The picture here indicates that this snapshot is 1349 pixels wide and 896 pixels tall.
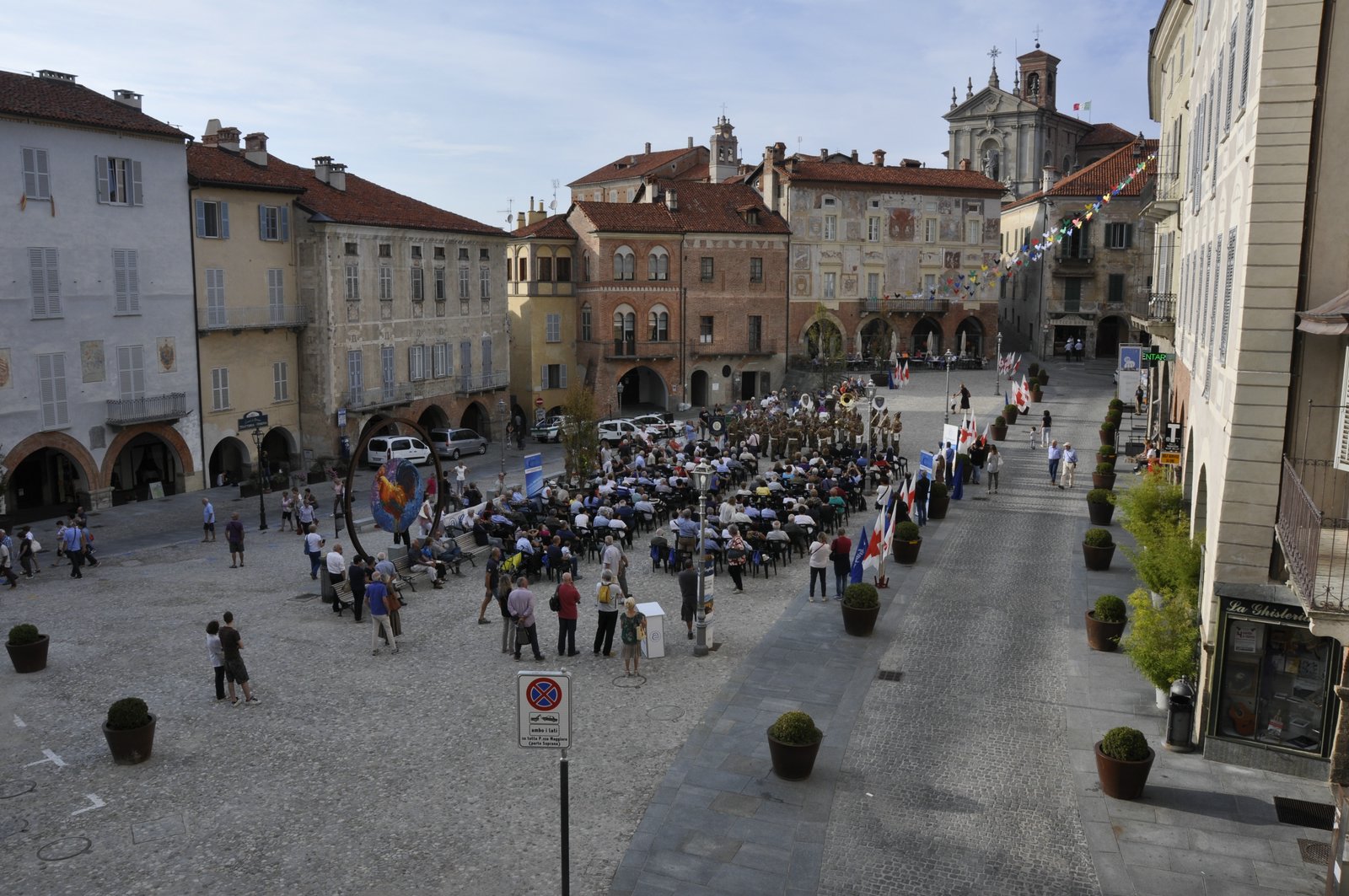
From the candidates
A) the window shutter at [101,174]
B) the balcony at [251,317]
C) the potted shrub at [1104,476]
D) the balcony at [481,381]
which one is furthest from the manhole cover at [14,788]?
the balcony at [481,381]

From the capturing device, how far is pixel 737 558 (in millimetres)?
22781

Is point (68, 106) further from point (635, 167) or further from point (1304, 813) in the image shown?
point (635, 167)

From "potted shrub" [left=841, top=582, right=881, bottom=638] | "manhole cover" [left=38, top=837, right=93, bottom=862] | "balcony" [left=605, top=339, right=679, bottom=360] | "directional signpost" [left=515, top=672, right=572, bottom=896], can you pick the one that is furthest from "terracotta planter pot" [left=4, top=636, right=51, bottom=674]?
"balcony" [left=605, top=339, right=679, bottom=360]

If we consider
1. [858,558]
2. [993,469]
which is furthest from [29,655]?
[993,469]

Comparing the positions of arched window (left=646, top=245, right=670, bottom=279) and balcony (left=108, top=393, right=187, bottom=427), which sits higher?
arched window (left=646, top=245, right=670, bottom=279)

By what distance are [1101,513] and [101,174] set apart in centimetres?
3098

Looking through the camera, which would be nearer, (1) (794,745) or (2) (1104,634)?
(1) (794,745)

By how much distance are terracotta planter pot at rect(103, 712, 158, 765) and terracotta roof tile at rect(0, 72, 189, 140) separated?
23806 mm

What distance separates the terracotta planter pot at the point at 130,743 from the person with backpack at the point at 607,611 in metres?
6.85

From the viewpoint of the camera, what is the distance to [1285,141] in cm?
1221

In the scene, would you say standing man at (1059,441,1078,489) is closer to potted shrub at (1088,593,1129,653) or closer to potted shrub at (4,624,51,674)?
potted shrub at (1088,593,1129,653)

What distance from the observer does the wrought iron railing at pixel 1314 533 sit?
10.5 m

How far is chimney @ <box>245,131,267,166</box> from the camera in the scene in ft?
137

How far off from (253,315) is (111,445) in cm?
752
